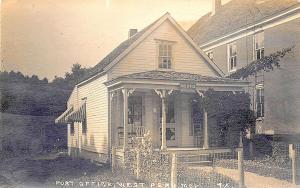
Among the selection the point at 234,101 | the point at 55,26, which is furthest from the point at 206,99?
the point at 55,26

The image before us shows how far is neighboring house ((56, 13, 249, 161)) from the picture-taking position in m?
12.5

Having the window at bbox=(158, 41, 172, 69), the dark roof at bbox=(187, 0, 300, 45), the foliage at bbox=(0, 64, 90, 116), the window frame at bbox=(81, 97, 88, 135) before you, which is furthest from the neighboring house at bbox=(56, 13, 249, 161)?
the foliage at bbox=(0, 64, 90, 116)

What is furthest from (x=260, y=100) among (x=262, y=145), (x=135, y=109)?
(x=135, y=109)

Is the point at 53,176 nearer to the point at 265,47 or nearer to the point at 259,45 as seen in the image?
the point at 265,47

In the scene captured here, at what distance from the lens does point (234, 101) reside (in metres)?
12.0

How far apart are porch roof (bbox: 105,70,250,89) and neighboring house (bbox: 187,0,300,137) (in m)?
1.29

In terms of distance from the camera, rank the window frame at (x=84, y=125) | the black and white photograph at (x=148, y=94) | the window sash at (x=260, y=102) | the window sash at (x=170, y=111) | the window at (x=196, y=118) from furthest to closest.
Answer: the window frame at (x=84, y=125) < the window sash at (x=260, y=102) < the window sash at (x=170, y=111) < the window at (x=196, y=118) < the black and white photograph at (x=148, y=94)

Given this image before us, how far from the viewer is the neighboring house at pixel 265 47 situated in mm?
11867

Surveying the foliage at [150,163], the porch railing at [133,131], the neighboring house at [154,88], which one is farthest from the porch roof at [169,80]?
the foliage at [150,163]

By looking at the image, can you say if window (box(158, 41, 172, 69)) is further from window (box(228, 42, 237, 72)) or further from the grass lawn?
the grass lawn

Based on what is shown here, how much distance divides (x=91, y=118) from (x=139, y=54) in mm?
2881

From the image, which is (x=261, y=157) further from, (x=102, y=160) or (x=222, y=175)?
(x=102, y=160)

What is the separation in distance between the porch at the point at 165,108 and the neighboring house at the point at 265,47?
1310 millimetres

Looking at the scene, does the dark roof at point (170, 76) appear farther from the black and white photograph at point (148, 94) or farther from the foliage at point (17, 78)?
the foliage at point (17, 78)
